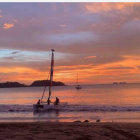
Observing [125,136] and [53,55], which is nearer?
[125,136]

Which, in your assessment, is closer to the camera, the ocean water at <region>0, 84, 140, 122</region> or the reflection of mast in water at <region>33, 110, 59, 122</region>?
the reflection of mast in water at <region>33, 110, 59, 122</region>

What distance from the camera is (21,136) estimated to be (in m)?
7.89

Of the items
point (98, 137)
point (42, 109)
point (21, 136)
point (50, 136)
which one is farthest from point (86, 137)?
point (42, 109)

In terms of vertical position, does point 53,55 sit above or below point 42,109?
above

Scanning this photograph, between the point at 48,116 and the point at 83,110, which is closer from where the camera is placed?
the point at 48,116

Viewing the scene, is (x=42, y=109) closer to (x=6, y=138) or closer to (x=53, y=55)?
(x=53, y=55)

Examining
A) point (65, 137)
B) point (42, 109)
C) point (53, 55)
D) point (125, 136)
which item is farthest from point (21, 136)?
point (53, 55)

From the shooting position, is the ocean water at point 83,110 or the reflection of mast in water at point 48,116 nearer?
the reflection of mast in water at point 48,116

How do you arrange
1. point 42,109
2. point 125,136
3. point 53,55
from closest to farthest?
point 125,136, point 42,109, point 53,55

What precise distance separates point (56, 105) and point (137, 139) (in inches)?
798

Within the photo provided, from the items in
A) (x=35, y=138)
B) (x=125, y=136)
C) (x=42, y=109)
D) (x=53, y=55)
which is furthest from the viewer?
(x=53, y=55)

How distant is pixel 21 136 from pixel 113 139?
2.91 metres

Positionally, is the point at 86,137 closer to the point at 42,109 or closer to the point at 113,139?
the point at 113,139

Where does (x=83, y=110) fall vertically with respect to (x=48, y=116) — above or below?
above
